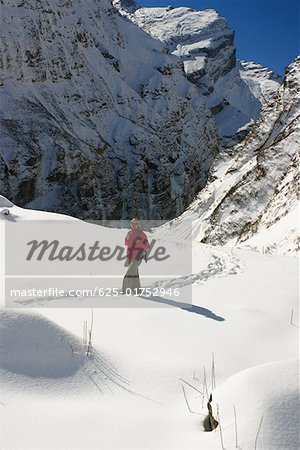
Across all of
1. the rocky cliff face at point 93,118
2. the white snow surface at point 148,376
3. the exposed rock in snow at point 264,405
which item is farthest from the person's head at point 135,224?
the rocky cliff face at point 93,118

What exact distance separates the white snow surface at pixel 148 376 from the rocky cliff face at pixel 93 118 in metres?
65.9

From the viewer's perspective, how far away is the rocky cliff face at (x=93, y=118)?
72500mm

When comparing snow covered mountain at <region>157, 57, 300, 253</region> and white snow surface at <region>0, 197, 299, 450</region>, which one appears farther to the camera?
snow covered mountain at <region>157, 57, 300, 253</region>

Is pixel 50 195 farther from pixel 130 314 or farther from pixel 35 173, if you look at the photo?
pixel 130 314

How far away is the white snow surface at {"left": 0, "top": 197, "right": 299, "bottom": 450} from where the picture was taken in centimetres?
286

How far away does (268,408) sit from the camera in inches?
110

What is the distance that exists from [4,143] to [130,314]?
6834cm

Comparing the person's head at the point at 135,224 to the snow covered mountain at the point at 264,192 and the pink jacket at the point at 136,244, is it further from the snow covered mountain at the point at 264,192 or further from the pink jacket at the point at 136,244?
the snow covered mountain at the point at 264,192

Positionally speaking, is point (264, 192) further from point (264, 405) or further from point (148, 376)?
point (264, 405)

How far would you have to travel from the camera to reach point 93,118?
3374 inches

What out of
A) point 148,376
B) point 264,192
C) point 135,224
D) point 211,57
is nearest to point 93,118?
point 264,192

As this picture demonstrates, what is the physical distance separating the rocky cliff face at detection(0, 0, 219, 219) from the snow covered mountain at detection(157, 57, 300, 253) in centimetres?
2836

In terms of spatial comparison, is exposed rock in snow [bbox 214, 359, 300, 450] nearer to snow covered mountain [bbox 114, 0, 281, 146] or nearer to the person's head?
the person's head

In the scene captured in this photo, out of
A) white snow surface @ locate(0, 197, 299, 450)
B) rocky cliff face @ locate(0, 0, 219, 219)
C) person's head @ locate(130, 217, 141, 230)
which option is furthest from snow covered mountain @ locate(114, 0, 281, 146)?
white snow surface @ locate(0, 197, 299, 450)
